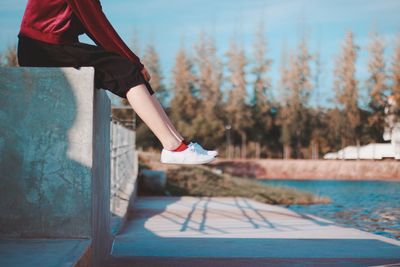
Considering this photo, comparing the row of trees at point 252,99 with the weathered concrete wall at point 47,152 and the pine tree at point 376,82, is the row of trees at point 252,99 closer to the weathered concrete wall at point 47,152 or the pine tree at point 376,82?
the pine tree at point 376,82

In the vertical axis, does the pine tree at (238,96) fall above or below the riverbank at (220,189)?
above

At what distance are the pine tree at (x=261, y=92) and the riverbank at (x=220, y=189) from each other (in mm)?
15520

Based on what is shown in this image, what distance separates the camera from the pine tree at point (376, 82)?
2620cm

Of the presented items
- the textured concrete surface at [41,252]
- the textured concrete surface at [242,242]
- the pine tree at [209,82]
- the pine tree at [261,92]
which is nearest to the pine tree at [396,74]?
the pine tree at [261,92]

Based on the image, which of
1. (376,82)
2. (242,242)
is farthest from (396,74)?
(242,242)

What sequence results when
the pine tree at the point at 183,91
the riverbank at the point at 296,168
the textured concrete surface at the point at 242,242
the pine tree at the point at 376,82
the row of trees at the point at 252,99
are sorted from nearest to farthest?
the textured concrete surface at the point at 242,242
the pine tree at the point at 376,82
the riverbank at the point at 296,168
the row of trees at the point at 252,99
the pine tree at the point at 183,91

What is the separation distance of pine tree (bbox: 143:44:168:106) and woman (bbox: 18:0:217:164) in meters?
29.5

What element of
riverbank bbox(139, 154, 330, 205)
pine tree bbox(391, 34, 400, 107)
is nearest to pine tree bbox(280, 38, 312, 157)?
pine tree bbox(391, 34, 400, 107)

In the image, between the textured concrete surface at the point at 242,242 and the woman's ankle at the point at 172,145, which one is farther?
the textured concrete surface at the point at 242,242

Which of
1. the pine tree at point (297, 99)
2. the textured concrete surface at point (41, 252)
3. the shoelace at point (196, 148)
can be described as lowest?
the textured concrete surface at point (41, 252)

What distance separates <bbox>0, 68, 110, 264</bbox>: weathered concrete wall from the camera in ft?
8.35

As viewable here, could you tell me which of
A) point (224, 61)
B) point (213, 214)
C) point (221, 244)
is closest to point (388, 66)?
point (224, 61)

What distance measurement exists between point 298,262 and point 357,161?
81.4 ft

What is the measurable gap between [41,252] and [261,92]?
3176 centimetres
